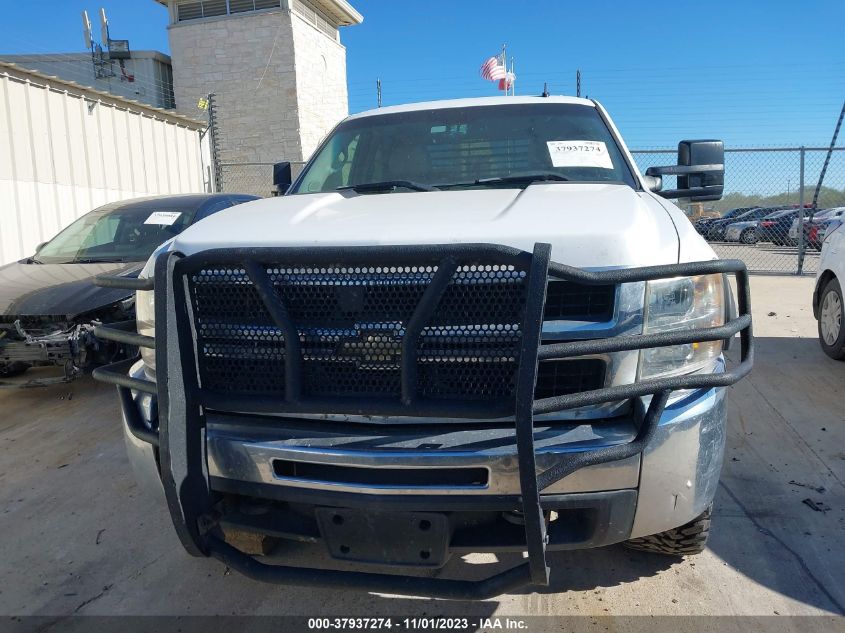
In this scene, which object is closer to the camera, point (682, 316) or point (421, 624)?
point (682, 316)

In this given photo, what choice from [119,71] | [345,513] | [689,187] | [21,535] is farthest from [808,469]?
[119,71]

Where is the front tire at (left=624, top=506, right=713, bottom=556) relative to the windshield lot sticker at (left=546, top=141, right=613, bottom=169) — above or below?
below

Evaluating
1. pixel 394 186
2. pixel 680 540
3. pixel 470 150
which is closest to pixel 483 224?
pixel 394 186

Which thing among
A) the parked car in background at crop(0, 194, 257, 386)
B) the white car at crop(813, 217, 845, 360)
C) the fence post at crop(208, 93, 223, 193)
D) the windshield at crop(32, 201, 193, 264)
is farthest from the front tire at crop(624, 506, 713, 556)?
the fence post at crop(208, 93, 223, 193)

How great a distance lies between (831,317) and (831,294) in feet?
0.65

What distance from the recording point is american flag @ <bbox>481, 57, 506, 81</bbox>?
2111 centimetres

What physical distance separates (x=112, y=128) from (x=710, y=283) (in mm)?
11399

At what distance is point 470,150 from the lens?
335 centimetres

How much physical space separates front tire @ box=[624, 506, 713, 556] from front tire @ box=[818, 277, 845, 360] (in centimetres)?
378

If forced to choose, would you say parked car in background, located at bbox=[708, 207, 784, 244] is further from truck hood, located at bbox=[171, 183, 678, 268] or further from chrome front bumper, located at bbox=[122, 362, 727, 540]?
chrome front bumper, located at bbox=[122, 362, 727, 540]

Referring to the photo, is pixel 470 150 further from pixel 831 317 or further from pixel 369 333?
pixel 831 317

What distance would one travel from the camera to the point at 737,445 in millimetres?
3730

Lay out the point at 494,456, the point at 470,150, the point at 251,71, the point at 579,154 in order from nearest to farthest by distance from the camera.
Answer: the point at 494,456 → the point at 579,154 → the point at 470,150 → the point at 251,71

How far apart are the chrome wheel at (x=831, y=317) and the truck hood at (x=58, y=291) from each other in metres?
5.71
